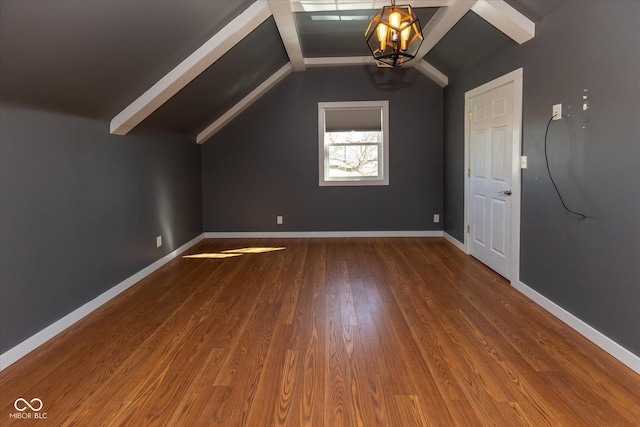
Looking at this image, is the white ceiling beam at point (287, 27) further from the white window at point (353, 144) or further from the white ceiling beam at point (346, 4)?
the white window at point (353, 144)

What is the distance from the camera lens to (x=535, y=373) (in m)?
2.26

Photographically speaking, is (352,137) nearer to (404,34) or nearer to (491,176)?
(491,176)

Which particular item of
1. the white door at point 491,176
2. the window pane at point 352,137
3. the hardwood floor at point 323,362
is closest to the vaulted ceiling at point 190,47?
the white door at point 491,176

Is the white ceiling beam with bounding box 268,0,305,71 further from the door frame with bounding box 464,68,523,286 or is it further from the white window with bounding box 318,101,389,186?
the door frame with bounding box 464,68,523,286

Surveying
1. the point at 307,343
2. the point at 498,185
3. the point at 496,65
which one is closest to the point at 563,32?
the point at 496,65

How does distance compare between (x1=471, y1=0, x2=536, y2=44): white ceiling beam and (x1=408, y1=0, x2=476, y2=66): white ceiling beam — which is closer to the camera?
(x1=471, y1=0, x2=536, y2=44): white ceiling beam

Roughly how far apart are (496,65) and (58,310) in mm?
4421

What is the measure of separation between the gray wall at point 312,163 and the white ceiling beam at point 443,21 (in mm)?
1303

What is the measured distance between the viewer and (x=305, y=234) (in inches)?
252

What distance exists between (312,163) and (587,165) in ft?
13.4

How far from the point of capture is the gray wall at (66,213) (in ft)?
8.00

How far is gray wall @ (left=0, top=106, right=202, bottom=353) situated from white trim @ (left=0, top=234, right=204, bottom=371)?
0.04m

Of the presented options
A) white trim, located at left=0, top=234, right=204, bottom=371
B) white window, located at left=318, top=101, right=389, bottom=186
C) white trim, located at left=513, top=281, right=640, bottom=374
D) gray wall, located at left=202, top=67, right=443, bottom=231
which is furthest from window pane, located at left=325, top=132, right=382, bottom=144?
white trim, located at left=513, top=281, right=640, bottom=374

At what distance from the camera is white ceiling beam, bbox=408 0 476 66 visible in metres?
3.57
